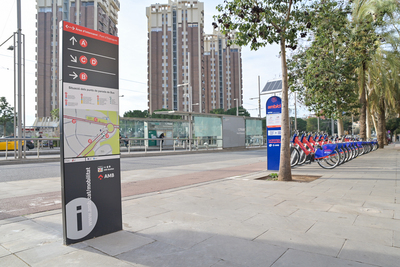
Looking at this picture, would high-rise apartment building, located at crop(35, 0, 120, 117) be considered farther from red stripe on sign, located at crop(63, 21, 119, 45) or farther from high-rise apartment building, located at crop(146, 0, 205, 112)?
red stripe on sign, located at crop(63, 21, 119, 45)

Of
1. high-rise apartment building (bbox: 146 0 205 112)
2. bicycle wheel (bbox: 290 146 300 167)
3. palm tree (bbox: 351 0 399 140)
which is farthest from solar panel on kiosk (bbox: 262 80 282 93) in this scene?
high-rise apartment building (bbox: 146 0 205 112)

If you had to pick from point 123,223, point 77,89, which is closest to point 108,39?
point 77,89

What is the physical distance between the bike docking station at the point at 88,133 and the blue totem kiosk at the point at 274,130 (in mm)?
7008

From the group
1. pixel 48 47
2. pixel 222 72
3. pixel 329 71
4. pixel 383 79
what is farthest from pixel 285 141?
pixel 222 72

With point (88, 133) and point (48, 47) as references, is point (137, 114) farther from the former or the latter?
point (88, 133)

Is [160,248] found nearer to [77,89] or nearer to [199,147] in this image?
[77,89]

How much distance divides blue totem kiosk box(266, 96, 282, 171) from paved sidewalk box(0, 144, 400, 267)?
395cm

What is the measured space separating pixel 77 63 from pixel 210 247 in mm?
2545

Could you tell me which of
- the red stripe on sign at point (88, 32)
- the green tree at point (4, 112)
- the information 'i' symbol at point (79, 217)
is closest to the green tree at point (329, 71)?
the red stripe on sign at point (88, 32)

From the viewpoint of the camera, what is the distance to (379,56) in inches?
838

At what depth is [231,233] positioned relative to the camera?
144 inches

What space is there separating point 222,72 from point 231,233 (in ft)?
406

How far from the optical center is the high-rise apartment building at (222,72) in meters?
A: 120

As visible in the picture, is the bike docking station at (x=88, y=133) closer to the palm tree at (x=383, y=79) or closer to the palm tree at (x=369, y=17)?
the palm tree at (x=369, y=17)
